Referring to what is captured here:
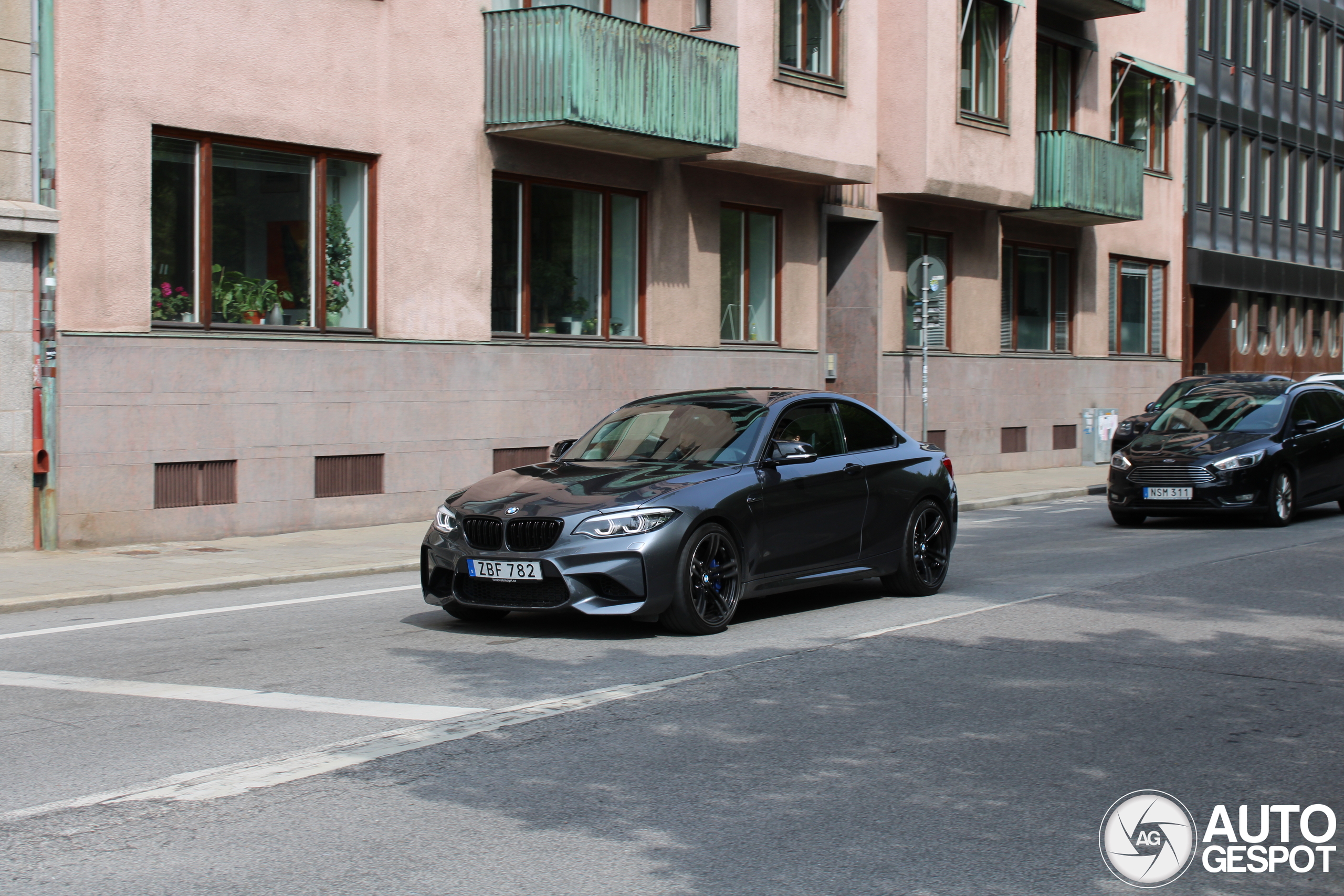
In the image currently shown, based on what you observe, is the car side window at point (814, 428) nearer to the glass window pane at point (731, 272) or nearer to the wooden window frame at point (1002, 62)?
the glass window pane at point (731, 272)

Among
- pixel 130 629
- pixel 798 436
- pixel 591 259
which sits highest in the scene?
pixel 591 259

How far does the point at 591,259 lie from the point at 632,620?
Answer: 11906 mm

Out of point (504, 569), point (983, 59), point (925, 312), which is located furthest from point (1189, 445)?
point (983, 59)

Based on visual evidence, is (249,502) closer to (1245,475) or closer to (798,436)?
(798,436)

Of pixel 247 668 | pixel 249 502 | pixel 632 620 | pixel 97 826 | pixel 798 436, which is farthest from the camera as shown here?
pixel 249 502

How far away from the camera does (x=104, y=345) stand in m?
15.3

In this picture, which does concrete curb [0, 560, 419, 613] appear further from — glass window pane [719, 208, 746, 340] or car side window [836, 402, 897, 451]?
glass window pane [719, 208, 746, 340]

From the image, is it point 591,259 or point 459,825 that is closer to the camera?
point 459,825

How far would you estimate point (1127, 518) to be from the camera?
18.1 meters

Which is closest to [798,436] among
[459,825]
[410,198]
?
[459,825]

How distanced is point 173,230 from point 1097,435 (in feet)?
68.8

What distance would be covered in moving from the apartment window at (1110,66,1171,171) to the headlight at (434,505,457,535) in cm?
2659

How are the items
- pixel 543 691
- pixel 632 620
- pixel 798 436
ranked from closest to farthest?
pixel 543 691 < pixel 632 620 < pixel 798 436

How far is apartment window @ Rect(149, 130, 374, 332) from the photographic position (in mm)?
16141
